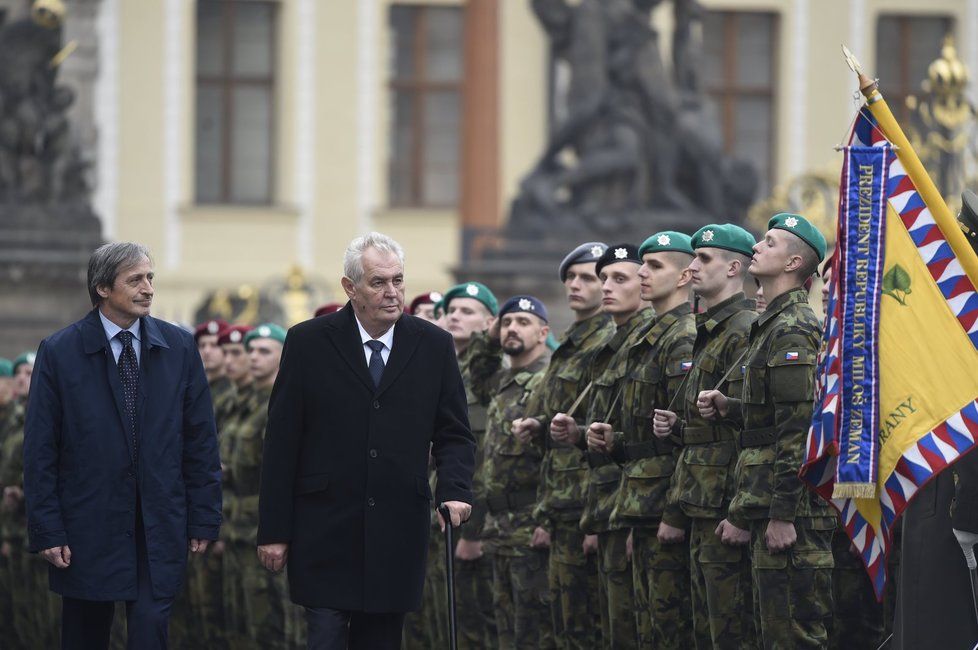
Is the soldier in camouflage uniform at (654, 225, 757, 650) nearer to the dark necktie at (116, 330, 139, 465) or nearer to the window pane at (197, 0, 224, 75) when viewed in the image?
the dark necktie at (116, 330, 139, 465)

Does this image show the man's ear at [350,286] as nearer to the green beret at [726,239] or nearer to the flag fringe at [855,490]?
the green beret at [726,239]

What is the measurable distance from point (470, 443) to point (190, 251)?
79.1ft

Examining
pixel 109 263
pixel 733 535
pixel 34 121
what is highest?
pixel 34 121

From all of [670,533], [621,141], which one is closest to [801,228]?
[670,533]

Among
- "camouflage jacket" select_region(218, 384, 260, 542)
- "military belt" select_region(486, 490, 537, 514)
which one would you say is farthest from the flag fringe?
"camouflage jacket" select_region(218, 384, 260, 542)

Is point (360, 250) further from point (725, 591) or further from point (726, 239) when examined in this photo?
point (725, 591)

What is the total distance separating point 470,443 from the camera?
810 cm

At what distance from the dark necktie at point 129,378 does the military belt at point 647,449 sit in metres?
2.05

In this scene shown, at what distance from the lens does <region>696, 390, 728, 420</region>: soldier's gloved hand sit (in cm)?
833

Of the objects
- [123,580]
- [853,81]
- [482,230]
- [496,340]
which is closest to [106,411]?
[123,580]

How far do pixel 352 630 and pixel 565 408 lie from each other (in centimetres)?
220

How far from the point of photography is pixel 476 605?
35.8ft

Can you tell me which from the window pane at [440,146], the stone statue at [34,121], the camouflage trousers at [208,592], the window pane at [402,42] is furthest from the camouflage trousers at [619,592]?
the window pane at [402,42]

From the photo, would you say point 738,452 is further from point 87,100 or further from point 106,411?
point 87,100
